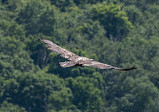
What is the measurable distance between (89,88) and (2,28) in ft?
35.9

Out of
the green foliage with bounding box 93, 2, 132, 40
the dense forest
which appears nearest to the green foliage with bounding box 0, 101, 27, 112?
the dense forest

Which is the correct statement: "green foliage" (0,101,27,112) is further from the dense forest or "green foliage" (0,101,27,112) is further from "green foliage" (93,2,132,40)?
"green foliage" (93,2,132,40)

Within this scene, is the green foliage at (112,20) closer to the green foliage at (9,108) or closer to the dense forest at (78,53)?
the dense forest at (78,53)

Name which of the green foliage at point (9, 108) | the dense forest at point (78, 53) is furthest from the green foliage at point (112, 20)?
→ the green foliage at point (9, 108)

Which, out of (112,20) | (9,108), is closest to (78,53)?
(9,108)

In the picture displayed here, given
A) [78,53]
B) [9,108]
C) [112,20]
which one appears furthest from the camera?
[112,20]

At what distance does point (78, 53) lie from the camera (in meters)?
48.5

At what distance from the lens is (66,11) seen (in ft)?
201

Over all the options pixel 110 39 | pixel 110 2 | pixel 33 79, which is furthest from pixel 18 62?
pixel 110 2

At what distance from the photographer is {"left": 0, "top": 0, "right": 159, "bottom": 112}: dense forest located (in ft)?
156

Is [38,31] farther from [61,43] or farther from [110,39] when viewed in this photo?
[110,39]

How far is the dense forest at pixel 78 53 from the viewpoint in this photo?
47.7m

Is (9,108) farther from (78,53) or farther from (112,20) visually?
(112,20)

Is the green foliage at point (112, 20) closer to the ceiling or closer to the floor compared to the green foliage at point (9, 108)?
closer to the ceiling
